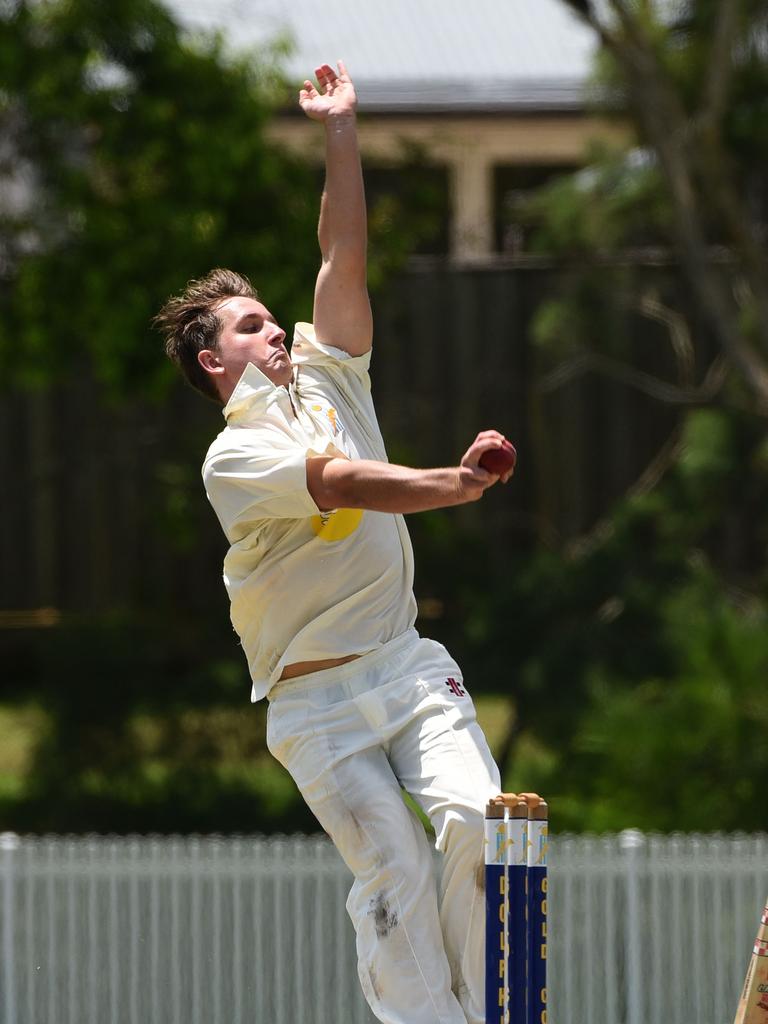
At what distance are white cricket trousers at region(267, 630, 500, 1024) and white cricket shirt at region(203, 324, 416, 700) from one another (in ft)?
0.26

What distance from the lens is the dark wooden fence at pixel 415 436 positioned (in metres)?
10.7

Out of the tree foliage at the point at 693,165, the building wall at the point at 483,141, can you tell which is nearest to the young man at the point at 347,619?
the tree foliage at the point at 693,165

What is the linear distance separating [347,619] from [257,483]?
1.29ft

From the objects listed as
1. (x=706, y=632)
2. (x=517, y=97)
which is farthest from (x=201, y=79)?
(x=517, y=97)

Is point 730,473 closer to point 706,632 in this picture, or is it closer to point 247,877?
point 706,632

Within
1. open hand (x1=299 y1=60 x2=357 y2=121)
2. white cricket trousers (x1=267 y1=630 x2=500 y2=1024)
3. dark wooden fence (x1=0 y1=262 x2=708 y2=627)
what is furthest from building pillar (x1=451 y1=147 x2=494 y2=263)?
white cricket trousers (x1=267 y1=630 x2=500 y2=1024)

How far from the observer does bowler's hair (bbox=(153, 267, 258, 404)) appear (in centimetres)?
407

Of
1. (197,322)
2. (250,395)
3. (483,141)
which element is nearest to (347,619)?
(250,395)

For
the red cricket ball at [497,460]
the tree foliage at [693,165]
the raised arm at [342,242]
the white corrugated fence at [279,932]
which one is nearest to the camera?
the red cricket ball at [497,460]

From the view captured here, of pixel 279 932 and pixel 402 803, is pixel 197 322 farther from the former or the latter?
pixel 279 932

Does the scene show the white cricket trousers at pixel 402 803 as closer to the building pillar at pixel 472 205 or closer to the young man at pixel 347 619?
the young man at pixel 347 619

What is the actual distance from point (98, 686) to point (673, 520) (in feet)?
10.5

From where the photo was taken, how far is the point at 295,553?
3947 millimetres

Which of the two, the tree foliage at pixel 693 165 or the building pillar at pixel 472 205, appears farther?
the building pillar at pixel 472 205
